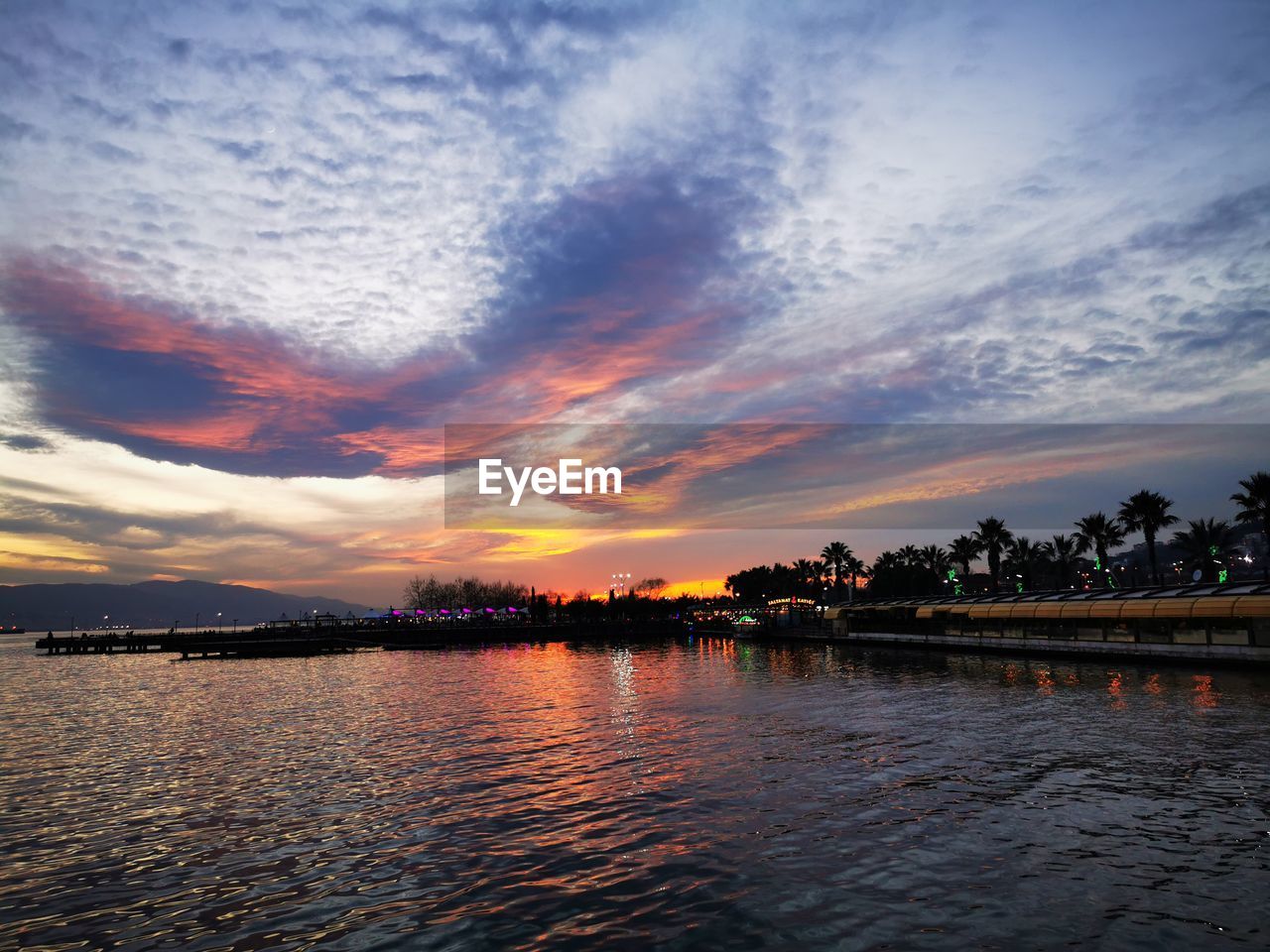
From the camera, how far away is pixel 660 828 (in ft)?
64.8

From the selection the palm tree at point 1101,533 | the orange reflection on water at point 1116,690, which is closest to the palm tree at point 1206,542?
the palm tree at point 1101,533

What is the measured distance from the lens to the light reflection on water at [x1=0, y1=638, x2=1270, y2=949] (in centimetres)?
1393

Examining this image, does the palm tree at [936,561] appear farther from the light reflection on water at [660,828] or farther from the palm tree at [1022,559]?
the light reflection on water at [660,828]

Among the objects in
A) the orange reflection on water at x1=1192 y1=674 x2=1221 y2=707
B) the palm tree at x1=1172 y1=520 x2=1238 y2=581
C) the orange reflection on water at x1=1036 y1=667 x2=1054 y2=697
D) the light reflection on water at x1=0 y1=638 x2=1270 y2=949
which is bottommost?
the orange reflection on water at x1=1036 y1=667 x2=1054 y2=697

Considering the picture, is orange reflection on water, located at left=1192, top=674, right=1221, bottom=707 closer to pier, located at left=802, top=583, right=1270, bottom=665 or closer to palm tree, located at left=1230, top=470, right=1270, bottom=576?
pier, located at left=802, top=583, right=1270, bottom=665

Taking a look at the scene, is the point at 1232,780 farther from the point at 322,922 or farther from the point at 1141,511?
the point at 1141,511

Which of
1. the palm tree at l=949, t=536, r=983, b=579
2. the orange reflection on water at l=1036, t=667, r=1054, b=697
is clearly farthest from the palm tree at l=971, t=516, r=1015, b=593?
the orange reflection on water at l=1036, t=667, r=1054, b=697

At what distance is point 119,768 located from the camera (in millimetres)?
30797

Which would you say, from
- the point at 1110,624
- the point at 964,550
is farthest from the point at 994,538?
the point at 1110,624

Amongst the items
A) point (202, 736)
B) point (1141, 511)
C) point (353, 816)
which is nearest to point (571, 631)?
point (1141, 511)

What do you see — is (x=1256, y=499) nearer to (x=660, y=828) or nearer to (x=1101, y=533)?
(x=1101, y=533)

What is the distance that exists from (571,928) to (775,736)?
2130 cm

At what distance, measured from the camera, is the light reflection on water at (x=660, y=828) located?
13.9 m

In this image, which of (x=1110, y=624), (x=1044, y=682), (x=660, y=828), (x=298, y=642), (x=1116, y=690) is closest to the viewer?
(x=660, y=828)
